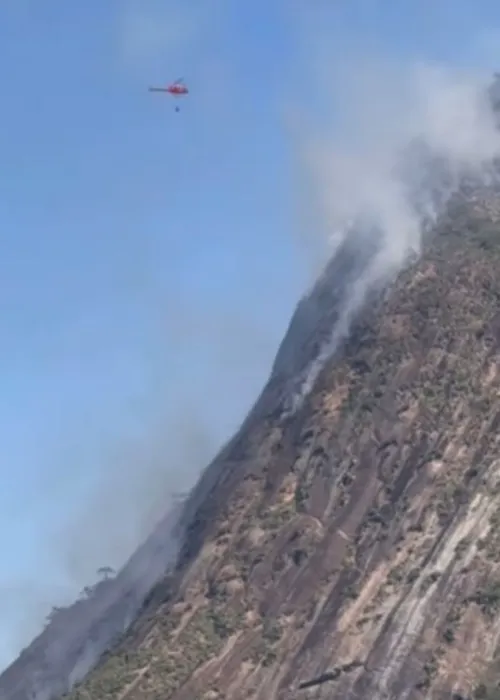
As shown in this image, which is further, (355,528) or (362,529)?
(355,528)

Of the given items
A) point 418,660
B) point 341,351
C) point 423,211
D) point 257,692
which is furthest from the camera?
point 423,211

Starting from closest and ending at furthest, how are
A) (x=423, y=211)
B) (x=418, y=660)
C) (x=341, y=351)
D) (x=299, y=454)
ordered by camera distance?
(x=418, y=660) < (x=299, y=454) < (x=341, y=351) < (x=423, y=211)

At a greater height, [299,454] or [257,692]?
[299,454]

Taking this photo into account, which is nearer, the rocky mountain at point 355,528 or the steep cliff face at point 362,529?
the steep cliff face at point 362,529

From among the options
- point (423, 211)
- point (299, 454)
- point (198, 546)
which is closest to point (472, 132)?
point (423, 211)

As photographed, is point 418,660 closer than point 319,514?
Yes

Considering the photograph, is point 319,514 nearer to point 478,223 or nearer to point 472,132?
point 478,223
